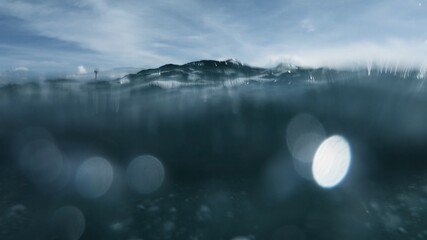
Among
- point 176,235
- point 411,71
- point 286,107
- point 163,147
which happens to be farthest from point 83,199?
point 411,71

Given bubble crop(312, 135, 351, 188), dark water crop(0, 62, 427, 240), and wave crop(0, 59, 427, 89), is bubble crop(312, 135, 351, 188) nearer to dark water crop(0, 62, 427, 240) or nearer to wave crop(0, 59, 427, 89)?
dark water crop(0, 62, 427, 240)

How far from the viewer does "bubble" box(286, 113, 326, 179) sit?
13.0 meters

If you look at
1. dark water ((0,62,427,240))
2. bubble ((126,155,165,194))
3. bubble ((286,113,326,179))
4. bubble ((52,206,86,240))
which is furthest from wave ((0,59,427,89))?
bubble ((52,206,86,240))

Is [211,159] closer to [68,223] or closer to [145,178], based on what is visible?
[145,178]

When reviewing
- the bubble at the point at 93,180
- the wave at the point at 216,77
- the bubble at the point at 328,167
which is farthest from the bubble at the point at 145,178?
the wave at the point at 216,77

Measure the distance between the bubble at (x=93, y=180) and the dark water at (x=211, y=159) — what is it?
3 cm

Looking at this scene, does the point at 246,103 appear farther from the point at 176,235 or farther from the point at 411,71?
the point at 176,235

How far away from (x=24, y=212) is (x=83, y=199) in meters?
1.29

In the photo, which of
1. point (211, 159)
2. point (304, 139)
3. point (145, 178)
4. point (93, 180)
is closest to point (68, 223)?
point (93, 180)

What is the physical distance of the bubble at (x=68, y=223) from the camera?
245 inches

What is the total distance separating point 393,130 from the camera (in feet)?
56.2

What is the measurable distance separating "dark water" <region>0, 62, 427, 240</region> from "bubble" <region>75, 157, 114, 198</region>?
31 millimetres

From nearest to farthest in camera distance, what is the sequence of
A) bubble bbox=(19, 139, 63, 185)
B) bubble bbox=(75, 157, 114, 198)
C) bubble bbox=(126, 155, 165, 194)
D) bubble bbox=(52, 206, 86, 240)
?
bubble bbox=(52, 206, 86, 240)
bubble bbox=(75, 157, 114, 198)
bubble bbox=(126, 155, 165, 194)
bubble bbox=(19, 139, 63, 185)

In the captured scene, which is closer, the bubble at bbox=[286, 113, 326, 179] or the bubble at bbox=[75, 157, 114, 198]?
the bubble at bbox=[75, 157, 114, 198]
